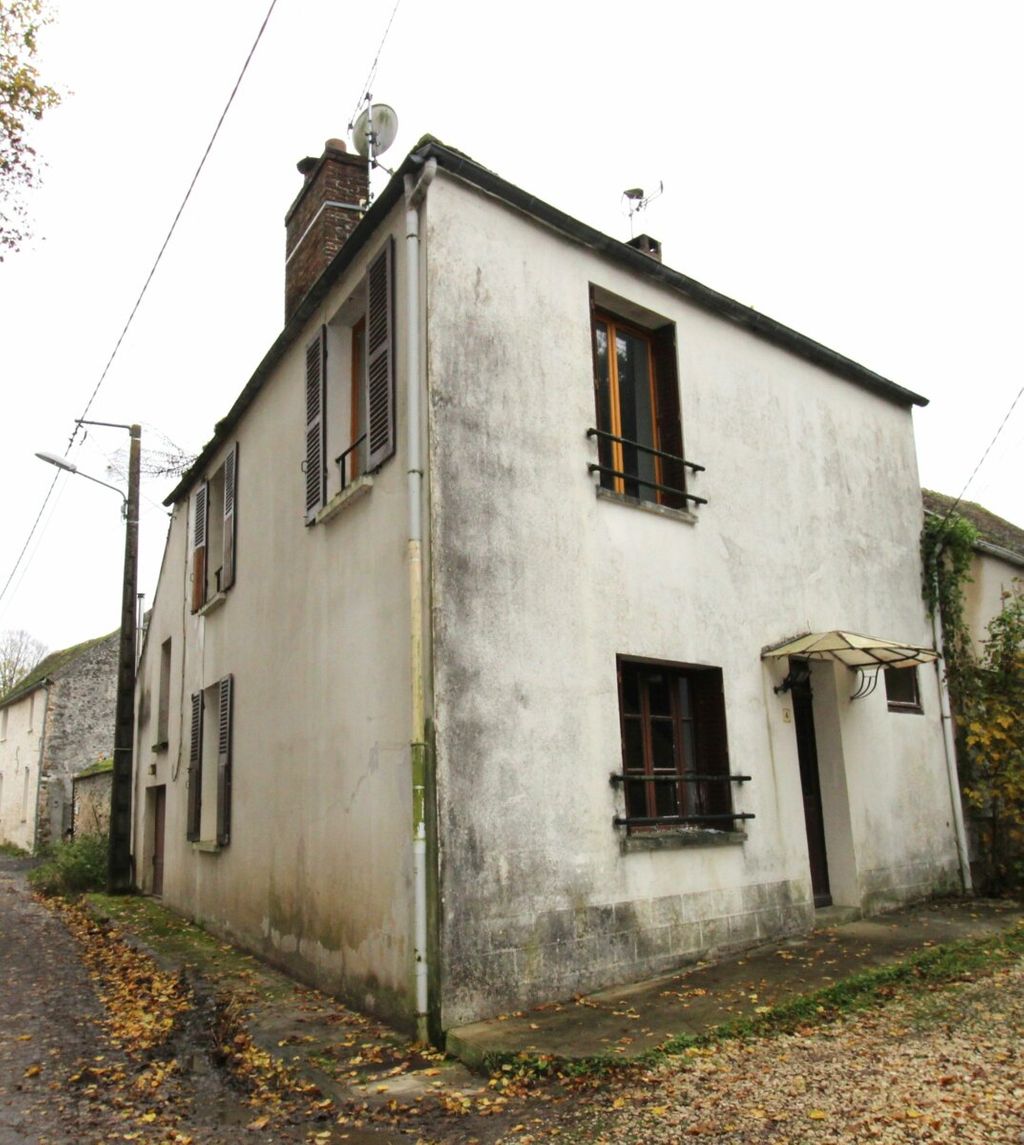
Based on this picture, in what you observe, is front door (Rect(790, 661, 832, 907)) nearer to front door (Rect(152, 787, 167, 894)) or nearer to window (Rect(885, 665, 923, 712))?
window (Rect(885, 665, 923, 712))

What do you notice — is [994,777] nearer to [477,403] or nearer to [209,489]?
[477,403]

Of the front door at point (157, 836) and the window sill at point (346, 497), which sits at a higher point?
the window sill at point (346, 497)

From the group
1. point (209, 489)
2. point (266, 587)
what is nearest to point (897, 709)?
point (266, 587)

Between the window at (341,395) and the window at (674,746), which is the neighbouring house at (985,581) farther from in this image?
the window at (341,395)

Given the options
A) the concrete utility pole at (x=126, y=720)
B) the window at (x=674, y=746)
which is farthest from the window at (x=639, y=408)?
the concrete utility pole at (x=126, y=720)

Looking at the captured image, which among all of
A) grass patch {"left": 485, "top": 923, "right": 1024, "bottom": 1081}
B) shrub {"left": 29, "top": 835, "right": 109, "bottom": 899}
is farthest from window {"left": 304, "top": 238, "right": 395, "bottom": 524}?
shrub {"left": 29, "top": 835, "right": 109, "bottom": 899}

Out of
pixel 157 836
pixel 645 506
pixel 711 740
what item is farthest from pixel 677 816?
pixel 157 836

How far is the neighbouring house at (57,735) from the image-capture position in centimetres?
2508

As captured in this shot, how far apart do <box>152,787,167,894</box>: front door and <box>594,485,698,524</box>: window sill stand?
9.30 m

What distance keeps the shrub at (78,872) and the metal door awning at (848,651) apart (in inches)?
472

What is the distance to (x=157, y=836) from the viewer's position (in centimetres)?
1415

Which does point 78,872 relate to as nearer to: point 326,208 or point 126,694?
point 126,694

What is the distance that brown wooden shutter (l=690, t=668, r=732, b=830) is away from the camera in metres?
7.77

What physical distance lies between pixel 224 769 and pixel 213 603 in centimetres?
215
